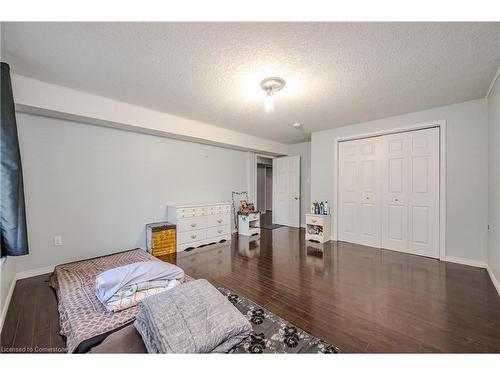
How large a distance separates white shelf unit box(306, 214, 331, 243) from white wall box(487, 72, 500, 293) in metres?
2.19

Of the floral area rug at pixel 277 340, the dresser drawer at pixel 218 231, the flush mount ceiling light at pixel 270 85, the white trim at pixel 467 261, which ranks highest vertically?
the flush mount ceiling light at pixel 270 85

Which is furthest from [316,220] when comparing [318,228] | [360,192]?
[360,192]

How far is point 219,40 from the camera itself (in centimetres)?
166

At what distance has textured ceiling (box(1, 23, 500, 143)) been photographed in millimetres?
1562

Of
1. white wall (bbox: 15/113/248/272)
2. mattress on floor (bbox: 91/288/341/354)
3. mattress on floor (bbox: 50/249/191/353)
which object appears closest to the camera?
mattress on floor (bbox: 91/288/341/354)

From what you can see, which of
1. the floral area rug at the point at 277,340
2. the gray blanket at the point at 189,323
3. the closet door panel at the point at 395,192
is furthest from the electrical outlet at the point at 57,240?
the closet door panel at the point at 395,192

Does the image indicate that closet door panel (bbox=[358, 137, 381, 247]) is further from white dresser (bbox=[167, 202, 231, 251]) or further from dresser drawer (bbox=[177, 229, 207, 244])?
dresser drawer (bbox=[177, 229, 207, 244])

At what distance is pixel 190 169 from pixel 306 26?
3.33m

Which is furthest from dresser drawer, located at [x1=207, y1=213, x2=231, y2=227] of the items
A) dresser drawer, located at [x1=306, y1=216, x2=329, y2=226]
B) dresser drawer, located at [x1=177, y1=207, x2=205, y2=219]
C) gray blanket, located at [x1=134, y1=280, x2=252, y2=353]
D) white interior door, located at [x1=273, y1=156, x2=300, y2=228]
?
gray blanket, located at [x1=134, y1=280, x2=252, y2=353]

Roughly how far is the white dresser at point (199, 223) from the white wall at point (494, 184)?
386 cm

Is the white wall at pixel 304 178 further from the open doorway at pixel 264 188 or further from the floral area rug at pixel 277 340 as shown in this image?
the floral area rug at pixel 277 340

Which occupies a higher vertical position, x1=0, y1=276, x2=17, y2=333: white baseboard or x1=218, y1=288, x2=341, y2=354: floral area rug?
x1=218, y1=288, x2=341, y2=354: floral area rug

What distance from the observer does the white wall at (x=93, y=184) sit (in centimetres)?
265

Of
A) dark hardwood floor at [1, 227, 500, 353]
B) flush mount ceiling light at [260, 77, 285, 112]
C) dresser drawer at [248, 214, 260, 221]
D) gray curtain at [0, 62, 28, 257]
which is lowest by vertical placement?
dark hardwood floor at [1, 227, 500, 353]
